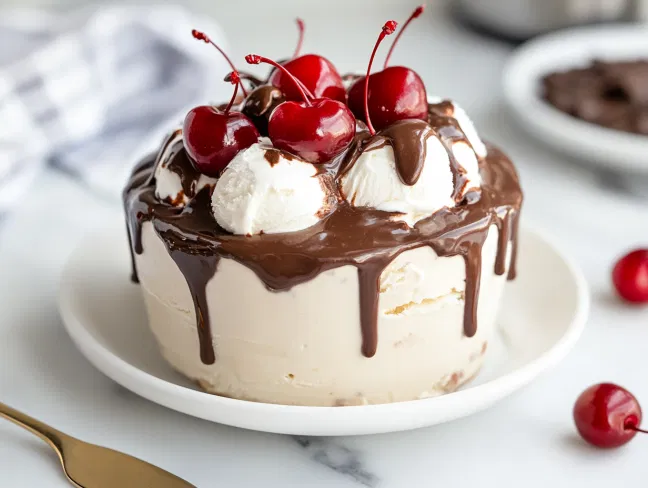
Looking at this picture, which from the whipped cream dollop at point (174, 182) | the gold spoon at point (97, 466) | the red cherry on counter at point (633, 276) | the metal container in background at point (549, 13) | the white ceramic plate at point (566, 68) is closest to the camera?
the gold spoon at point (97, 466)

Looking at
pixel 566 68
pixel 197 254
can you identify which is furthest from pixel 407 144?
pixel 566 68

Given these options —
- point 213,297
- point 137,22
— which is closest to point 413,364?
point 213,297

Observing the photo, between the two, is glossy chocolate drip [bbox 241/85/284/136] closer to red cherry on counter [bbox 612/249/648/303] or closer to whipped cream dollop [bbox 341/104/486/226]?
whipped cream dollop [bbox 341/104/486/226]

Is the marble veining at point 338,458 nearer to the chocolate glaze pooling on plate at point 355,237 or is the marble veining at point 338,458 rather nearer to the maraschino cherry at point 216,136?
the chocolate glaze pooling on plate at point 355,237

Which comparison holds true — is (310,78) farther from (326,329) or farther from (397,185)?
(326,329)

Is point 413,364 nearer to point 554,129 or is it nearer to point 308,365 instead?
point 308,365

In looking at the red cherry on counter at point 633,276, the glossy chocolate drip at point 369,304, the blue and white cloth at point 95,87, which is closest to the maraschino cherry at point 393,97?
the glossy chocolate drip at point 369,304
